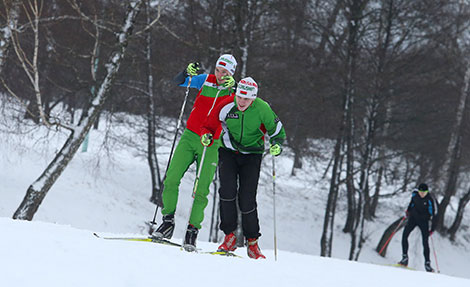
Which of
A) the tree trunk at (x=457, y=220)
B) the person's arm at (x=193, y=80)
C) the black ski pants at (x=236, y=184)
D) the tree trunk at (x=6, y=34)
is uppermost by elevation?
the tree trunk at (x=6, y=34)

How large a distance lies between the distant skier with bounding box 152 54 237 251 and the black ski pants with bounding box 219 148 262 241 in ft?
0.64

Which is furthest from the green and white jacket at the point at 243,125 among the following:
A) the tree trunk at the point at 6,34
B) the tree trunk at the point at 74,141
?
the tree trunk at the point at 6,34

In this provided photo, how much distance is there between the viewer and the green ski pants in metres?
6.03

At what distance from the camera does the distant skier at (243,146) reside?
5.70 metres

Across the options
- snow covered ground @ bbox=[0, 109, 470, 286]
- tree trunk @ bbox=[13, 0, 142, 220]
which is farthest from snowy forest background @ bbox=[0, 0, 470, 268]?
tree trunk @ bbox=[13, 0, 142, 220]

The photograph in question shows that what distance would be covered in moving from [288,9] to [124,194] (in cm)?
841

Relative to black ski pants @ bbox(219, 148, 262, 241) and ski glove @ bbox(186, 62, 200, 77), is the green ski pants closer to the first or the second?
black ski pants @ bbox(219, 148, 262, 241)

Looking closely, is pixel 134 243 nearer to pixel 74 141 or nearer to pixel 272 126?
pixel 272 126

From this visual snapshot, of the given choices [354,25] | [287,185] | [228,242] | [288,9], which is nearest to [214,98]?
[228,242]

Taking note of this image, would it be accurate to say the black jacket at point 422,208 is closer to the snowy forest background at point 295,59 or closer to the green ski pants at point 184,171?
the snowy forest background at point 295,59

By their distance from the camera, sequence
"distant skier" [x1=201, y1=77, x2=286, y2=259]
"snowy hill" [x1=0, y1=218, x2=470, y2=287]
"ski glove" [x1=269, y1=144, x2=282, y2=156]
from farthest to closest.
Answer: "ski glove" [x1=269, y1=144, x2=282, y2=156], "distant skier" [x1=201, y1=77, x2=286, y2=259], "snowy hill" [x1=0, y1=218, x2=470, y2=287]

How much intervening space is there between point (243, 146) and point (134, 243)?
162cm

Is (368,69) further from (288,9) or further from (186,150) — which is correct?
(186,150)

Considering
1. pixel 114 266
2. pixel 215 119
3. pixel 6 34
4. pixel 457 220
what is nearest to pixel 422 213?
pixel 215 119
